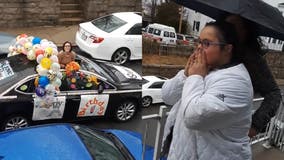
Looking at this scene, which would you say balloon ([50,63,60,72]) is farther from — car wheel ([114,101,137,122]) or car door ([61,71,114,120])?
car wheel ([114,101,137,122])

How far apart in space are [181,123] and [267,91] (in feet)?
0.58

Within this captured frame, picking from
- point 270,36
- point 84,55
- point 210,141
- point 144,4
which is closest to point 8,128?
point 84,55

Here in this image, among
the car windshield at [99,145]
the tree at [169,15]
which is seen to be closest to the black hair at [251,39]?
the tree at [169,15]

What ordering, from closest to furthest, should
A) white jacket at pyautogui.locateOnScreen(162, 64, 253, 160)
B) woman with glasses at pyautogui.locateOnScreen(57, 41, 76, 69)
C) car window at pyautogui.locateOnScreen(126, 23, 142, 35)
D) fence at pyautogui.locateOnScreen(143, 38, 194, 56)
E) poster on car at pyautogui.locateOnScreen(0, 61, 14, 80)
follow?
white jacket at pyautogui.locateOnScreen(162, 64, 253, 160), fence at pyautogui.locateOnScreen(143, 38, 194, 56), car window at pyautogui.locateOnScreen(126, 23, 142, 35), woman with glasses at pyautogui.locateOnScreen(57, 41, 76, 69), poster on car at pyautogui.locateOnScreen(0, 61, 14, 80)

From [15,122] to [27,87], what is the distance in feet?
0.47

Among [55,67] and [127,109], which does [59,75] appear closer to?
[55,67]

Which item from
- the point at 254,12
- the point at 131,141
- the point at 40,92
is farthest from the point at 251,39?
the point at 131,141

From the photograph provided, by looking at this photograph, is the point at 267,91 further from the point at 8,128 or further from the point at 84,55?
the point at 8,128

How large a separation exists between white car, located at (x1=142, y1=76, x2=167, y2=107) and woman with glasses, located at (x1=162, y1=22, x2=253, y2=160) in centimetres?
13

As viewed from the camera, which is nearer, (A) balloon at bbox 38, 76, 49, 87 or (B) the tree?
(B) the tree

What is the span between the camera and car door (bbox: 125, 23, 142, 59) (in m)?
1.06

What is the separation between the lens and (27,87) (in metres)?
1.19

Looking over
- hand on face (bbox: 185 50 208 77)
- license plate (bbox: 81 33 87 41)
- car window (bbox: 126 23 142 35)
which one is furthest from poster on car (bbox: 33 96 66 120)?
hand on face (bbox: 185 50 208 77)

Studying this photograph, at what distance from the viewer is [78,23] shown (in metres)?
1.28
